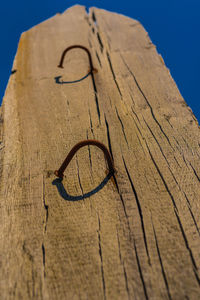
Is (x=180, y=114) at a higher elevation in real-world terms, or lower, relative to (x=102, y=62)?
lower

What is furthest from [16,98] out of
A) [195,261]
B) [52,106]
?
[195,261]

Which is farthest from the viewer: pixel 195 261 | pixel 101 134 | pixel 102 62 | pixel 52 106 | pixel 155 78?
pixel 102 62

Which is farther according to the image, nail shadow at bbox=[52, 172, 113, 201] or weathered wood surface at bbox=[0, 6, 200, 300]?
nail shadow at bbox=[52, 172, 113, 201]

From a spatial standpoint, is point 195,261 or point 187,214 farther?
point 187,214

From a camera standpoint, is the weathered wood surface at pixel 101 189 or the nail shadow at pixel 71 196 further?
A: the nail shadow at pixel 71 196

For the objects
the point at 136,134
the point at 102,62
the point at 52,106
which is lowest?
the point at 136,134

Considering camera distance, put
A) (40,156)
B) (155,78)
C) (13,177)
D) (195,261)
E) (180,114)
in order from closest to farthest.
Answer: (195,261) → (13,177) → (40,156) → (180,114) → (155,78)

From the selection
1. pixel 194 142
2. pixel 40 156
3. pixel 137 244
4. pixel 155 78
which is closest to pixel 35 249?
pixel 137 244

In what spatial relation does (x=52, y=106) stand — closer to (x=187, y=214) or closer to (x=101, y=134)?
(x=101, y=134)
